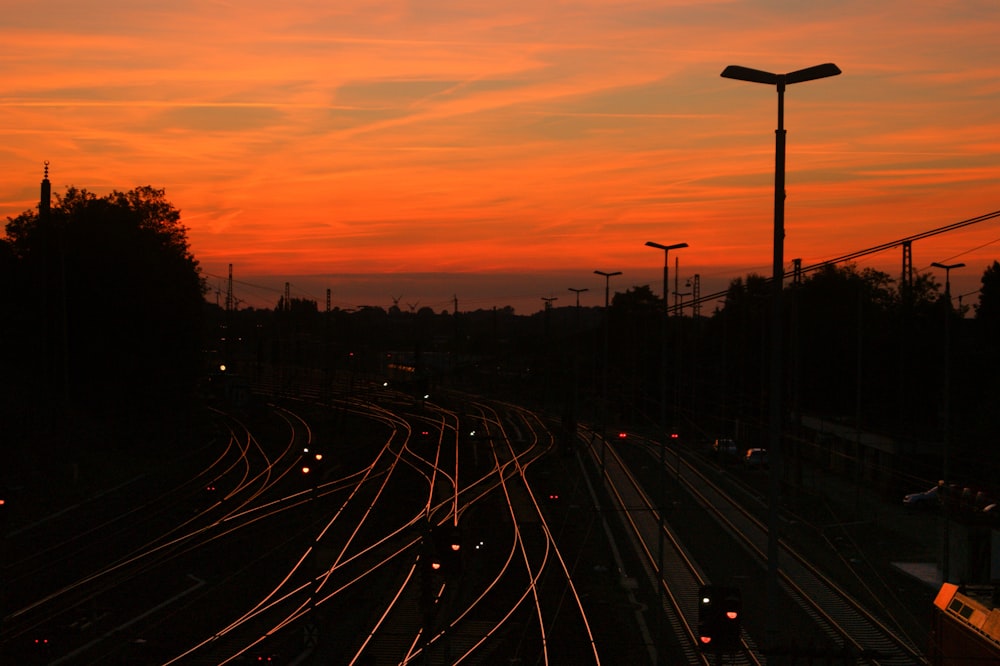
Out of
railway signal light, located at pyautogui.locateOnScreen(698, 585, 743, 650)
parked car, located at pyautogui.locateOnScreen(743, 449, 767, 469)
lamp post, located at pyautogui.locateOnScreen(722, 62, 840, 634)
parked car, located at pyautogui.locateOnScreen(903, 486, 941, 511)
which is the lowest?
parked car, located at pyautogui.locateOnScreen(903, 486, 941, 511)

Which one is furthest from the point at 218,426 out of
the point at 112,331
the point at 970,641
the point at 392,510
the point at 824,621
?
the point at 970,641

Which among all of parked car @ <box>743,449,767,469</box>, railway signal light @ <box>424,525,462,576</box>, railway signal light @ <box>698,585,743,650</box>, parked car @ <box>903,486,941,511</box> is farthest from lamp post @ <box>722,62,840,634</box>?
parked car @ <box>743,449,767,469</box>

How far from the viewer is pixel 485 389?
117 m

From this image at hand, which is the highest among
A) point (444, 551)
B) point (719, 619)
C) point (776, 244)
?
point (776, 244)

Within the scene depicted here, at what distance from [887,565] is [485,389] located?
8457 cm

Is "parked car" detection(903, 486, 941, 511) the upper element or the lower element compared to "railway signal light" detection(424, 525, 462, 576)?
lower

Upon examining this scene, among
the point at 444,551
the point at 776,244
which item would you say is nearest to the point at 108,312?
the point at 444,551

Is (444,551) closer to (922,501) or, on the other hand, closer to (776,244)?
(776,244)

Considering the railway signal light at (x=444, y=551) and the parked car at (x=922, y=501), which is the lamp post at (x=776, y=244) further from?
the parked car at (x=922, y=501)

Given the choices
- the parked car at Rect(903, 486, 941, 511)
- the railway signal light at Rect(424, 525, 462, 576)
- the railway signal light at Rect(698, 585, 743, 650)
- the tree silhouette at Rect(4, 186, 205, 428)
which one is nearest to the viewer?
the railway signal light at Rect(698, 585, 743, 650)

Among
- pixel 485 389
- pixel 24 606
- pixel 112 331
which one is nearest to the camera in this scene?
pixel 24 606

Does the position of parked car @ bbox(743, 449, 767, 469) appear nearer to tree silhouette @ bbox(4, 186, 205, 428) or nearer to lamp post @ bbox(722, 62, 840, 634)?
tree silhouette @ bbox(4, 186, 205, 428)

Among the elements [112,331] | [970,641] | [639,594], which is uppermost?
[112,331]

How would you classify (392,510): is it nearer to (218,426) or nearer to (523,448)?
(523,448)
